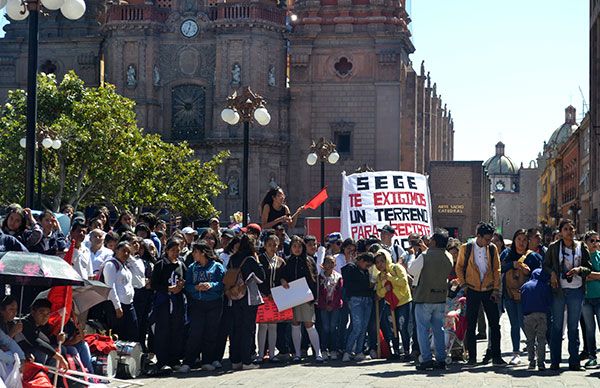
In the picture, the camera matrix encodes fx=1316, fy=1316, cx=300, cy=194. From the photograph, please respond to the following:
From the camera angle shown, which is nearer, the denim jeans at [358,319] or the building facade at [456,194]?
the denim jeans at [358,319]

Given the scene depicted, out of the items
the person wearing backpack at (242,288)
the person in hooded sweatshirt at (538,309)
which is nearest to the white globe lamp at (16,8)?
the person wearing backpack at (242,288)

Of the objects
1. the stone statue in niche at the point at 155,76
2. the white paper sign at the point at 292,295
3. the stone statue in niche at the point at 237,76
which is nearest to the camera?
the white paper sign at the point at 292,295

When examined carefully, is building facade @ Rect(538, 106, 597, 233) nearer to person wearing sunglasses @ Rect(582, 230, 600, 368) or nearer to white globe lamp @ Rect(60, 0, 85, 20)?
person wearing sunglasses @ Rect(582, 230, 600, 368)

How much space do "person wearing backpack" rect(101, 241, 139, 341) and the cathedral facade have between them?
50699 millimetres

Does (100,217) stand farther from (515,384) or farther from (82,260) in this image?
(515,384)

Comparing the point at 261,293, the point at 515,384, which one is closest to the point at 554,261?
the point at 515,384

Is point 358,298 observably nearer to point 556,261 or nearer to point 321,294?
point 321,294

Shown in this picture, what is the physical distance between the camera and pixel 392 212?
2473 cm

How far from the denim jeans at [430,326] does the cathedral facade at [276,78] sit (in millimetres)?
50598

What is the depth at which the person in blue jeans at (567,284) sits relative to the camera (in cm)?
1678

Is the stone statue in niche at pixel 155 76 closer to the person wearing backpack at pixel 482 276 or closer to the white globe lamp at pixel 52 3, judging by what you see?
the white globe lamp at pixel 52 3

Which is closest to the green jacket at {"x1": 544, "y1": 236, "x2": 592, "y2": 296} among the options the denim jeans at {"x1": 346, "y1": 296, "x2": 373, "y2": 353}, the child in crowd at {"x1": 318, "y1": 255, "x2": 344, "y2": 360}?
the denim jeans at {"x1": 346, "y1": 296, "x2": 373, "y2": 353}

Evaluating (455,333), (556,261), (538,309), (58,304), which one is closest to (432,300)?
(455,333)

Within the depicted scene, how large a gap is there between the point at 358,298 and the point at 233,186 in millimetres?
50037
